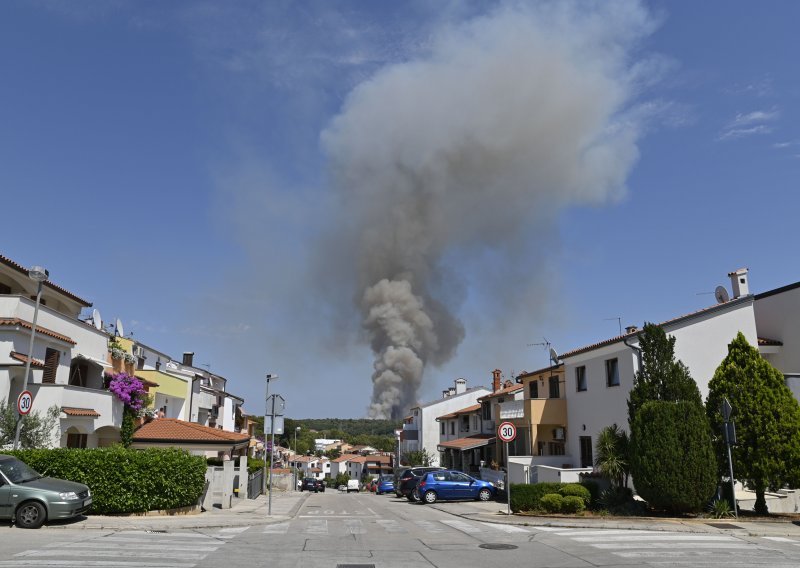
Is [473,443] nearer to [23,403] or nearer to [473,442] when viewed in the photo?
[473,442]

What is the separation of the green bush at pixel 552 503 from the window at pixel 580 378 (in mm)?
9797

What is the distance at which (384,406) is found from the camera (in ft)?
414

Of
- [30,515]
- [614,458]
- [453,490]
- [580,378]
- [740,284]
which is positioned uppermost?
[740,284]

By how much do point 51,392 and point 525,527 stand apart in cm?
1710

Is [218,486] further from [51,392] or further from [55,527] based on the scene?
[55,527]

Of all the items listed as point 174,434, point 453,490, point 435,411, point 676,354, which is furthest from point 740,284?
point 435,411

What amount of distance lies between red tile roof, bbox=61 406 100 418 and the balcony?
20.1 m

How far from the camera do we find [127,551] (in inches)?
462

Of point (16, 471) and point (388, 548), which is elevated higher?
point (16, 471)

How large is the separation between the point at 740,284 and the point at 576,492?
13574 millimetres

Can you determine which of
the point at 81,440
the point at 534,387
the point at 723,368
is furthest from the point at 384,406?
the point at 723,368

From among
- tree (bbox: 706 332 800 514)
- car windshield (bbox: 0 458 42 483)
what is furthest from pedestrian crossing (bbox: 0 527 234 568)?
tree (bbox: 706 332 800 514)

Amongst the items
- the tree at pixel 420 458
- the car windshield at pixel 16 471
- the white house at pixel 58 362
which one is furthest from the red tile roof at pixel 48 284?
the tree at pixel 420 458

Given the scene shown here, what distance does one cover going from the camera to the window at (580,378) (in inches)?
1166
